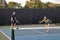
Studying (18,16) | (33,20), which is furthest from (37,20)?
(18,16)

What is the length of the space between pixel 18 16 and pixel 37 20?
2.78 meters

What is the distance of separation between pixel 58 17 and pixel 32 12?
3840 millimetres

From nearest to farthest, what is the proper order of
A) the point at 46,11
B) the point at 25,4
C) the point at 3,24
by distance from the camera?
the point at 3,24, the point at 46,11, the point at 25,4

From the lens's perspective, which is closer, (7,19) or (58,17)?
(7,19)

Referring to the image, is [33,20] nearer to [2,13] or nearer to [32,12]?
[32,12]

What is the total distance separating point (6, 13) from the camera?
32.4m

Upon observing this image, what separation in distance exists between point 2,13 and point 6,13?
0.53m

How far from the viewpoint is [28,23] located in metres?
33.2

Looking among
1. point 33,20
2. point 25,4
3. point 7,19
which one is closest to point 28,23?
point 33,20

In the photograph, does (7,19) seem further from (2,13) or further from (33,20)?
(33,20)

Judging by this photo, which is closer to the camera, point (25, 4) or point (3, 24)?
point (3, 24)

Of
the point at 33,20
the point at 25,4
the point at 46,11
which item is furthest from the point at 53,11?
the point at 25,4

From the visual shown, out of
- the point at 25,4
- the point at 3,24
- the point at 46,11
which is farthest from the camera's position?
the point at 25,4

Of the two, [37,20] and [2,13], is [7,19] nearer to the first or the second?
[2,13]
